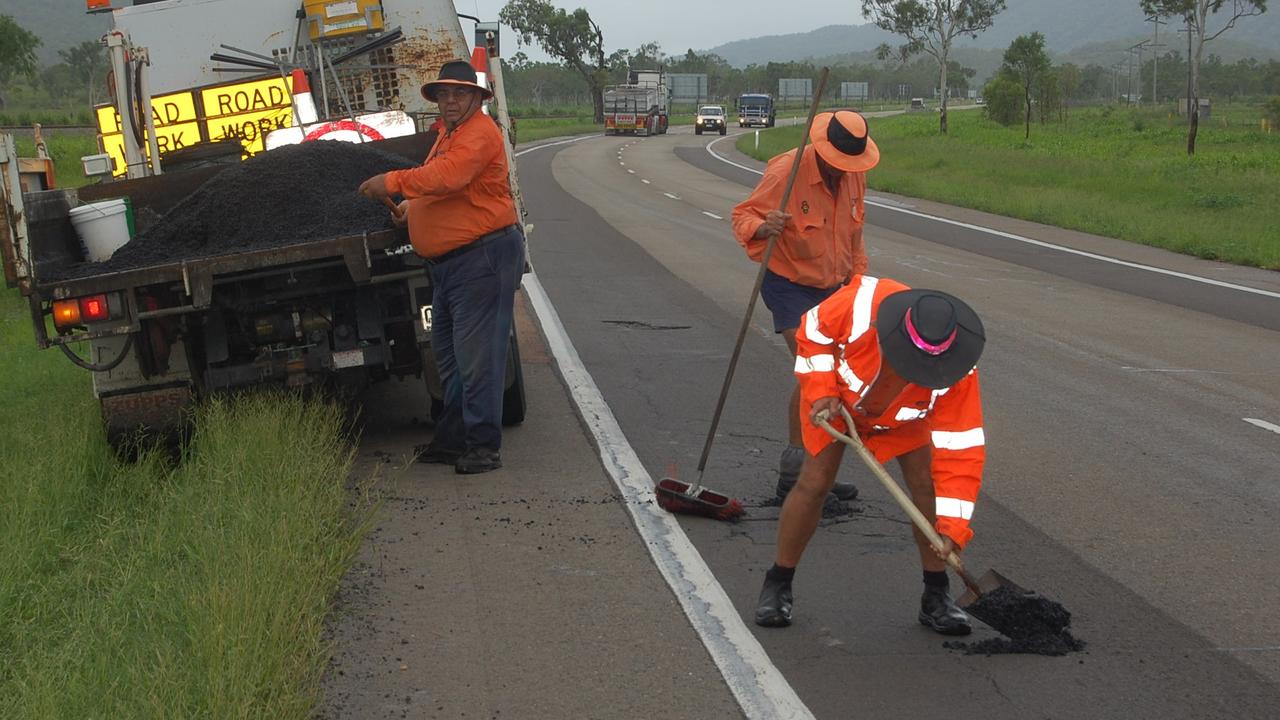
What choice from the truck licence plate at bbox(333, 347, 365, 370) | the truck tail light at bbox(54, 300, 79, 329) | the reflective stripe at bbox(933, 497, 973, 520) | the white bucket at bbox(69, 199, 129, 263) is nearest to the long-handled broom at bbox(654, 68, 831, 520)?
the reflective stripe at bbox(933, 497, 973, 520)

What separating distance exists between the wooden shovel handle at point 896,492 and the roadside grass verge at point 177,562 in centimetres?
184

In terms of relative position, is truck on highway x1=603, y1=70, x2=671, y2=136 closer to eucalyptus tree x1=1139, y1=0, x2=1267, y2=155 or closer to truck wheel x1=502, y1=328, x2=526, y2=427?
eucalyptus tree x1=1139, y1=0, x2=1267, y2=155

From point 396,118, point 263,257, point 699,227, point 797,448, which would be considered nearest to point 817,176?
point 797,448

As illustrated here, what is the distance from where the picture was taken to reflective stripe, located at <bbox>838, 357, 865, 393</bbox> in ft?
15.4

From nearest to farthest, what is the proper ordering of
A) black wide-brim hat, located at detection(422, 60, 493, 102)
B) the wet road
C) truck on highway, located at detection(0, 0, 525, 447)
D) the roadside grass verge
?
the roadside grass verge < the wet road < truck on highway, located at detection(0, 0, 525, 447) < black wide-brim hat, located at detection(422, 60, 493, 102)

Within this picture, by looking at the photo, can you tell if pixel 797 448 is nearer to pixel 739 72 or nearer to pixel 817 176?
pixel 817 176

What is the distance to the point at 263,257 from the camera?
6.80m

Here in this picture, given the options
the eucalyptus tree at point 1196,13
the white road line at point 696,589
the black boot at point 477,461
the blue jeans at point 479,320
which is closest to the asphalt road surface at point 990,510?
the white road line at point 696,589

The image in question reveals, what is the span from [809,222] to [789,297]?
1.23ft

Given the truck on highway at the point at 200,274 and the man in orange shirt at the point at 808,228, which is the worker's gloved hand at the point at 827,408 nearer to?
the man in orange shirt at the point at 808,228

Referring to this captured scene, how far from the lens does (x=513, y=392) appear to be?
26.6ft

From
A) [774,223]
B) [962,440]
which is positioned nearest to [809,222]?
[774,223]

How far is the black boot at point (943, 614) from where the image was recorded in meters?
4.98

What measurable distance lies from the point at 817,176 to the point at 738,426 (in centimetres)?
221
